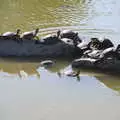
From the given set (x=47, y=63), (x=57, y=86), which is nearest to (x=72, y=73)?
(x=57, y=86)

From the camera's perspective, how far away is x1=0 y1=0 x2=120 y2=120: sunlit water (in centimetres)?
956

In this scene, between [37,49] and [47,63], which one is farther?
[37,49]

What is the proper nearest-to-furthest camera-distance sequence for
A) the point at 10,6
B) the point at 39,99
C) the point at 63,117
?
the point at 63,117
the point at 39,99
the point at 10,6

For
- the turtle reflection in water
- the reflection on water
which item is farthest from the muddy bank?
the turtle reflection in water

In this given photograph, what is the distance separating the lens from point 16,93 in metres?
10.7

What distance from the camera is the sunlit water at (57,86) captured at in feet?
31.4

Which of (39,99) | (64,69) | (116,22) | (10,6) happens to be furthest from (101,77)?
(10,6)

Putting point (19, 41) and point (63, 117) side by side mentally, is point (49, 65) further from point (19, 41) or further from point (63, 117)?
point (63, 117)

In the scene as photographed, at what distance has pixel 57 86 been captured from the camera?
11000 millimetres

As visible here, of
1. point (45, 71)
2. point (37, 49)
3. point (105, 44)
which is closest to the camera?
point (45, 71)

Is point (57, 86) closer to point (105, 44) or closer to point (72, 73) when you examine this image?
point (72, 73)

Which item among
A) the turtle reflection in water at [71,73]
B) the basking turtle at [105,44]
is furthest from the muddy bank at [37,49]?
the turtle reflection in water at [71,73]

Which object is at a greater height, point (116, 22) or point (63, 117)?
point (116, 22)

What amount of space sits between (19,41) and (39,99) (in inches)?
135
